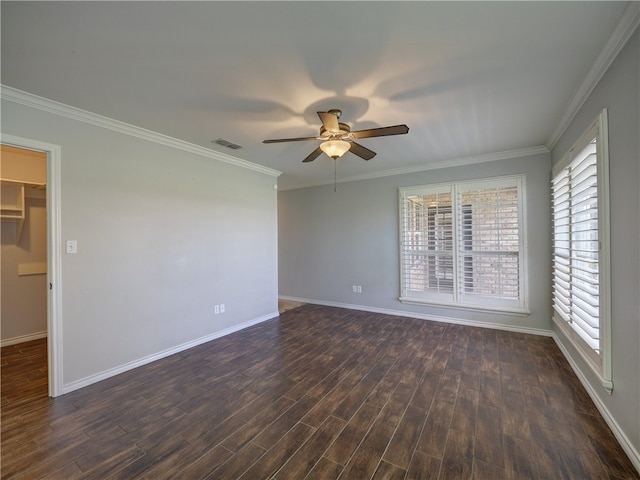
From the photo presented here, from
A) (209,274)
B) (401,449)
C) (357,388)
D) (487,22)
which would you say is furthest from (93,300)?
(487,22)

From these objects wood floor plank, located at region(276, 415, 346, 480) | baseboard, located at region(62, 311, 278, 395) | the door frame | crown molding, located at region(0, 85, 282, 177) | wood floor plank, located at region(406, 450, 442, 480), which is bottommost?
wood floor plank, located at region(406, 450, 442, 480)

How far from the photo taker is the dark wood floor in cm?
Answer: 169

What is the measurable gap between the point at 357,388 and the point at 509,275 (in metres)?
2.91

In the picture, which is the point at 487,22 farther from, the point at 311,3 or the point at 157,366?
the point at 157,366

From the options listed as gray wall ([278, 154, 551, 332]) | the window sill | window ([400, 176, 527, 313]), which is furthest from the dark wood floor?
gray wall ([278, 154, 551, 332])

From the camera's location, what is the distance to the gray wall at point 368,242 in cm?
387

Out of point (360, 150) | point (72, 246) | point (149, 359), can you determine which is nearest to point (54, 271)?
point (72, 246)

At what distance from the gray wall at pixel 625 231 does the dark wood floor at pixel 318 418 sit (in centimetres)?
38

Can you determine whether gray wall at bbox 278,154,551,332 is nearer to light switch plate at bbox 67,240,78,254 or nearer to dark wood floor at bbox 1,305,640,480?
dark wood floor at bbox 1,305,640,480

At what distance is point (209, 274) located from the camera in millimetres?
3822

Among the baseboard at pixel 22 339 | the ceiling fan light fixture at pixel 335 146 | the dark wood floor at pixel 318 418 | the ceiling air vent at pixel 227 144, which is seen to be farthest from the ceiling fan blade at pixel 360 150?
the baseboard at pixel 22 339

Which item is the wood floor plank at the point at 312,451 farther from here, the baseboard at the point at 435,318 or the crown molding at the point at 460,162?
the crown molding at the point at 460,162

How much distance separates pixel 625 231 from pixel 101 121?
4308 millimetres

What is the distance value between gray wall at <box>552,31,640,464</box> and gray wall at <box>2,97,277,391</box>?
3.99 meters
